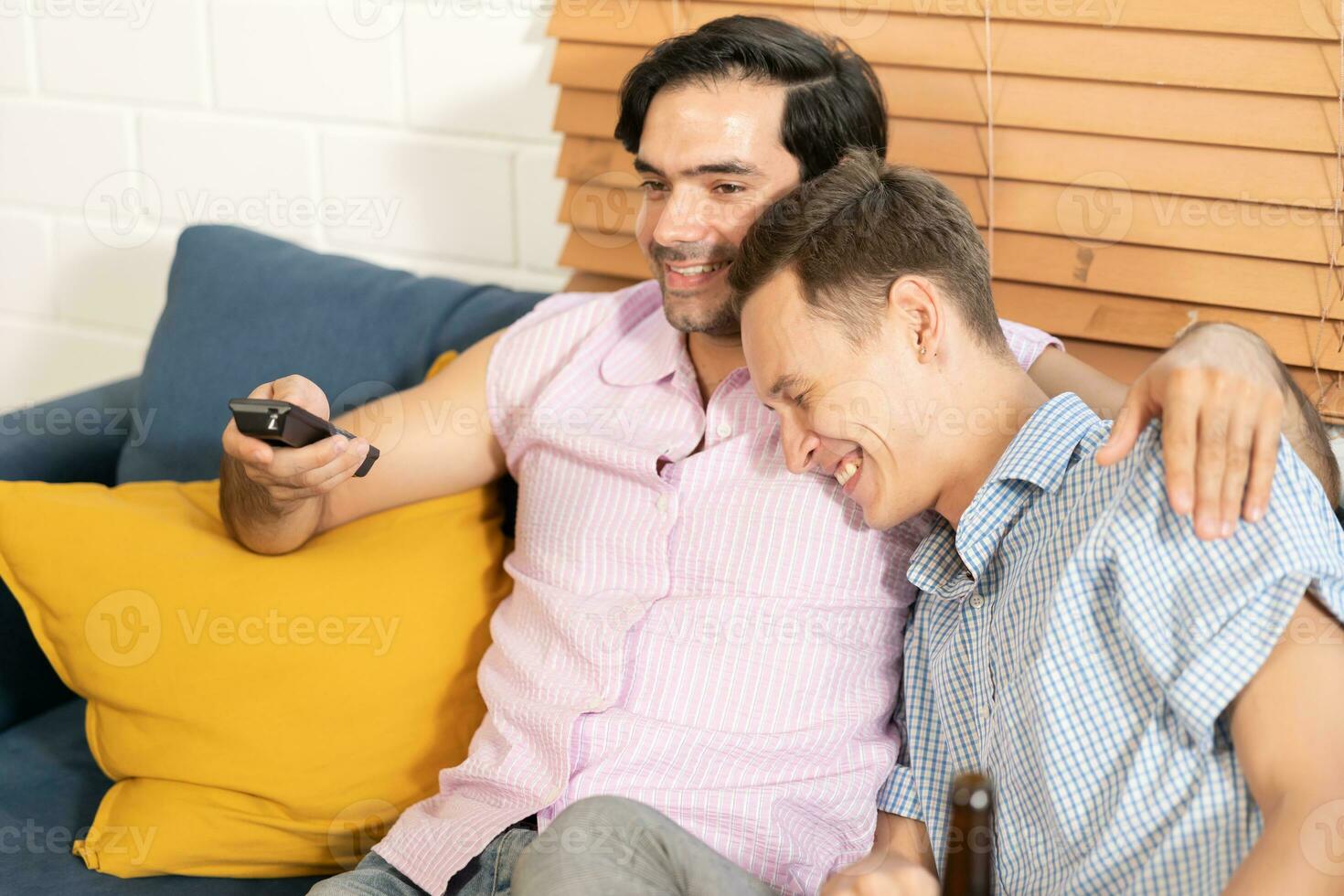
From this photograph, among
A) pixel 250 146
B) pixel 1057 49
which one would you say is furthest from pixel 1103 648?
pixel 250 146

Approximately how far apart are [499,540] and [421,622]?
0.17 m

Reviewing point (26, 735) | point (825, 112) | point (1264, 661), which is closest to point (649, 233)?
point (825, 112)

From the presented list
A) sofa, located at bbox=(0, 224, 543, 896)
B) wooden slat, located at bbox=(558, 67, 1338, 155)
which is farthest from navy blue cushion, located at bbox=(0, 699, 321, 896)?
wooden slat, located at bbox=(558, 67, 1338, 155)

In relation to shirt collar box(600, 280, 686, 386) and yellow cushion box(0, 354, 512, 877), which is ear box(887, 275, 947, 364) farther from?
yellow cushion box(0, 354, 512, 877)

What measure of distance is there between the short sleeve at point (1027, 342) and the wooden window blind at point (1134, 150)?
180 mm

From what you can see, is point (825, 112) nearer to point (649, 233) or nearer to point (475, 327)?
point (649, 233)

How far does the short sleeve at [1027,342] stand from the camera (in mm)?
1441

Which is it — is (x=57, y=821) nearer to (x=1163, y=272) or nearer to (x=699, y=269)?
(x=699, y=269)

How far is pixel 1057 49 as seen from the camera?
5.18 feet

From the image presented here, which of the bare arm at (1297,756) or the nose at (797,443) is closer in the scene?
the bare arm at (1297,756)

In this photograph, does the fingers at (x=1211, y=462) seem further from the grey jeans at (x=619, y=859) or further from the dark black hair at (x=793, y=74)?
the dark black hair at (x=793, y=74)

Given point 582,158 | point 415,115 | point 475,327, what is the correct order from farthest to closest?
point 415,115, point 582,158, point 475,327

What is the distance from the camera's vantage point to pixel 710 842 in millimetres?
1273

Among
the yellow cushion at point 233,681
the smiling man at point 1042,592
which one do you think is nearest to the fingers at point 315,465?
the yellow cushion at point 233,681
